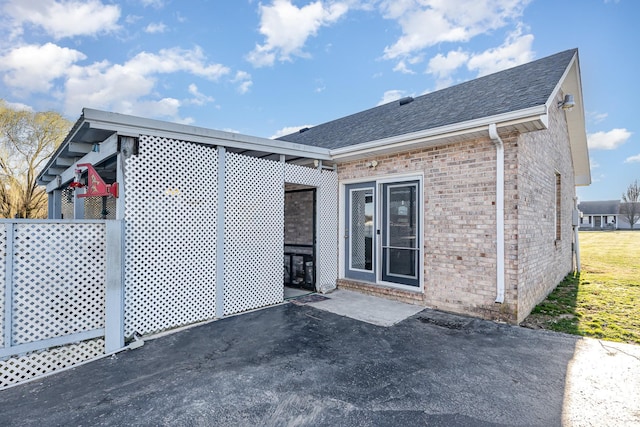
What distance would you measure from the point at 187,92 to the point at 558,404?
1467cm

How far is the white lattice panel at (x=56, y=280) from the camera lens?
3490mm

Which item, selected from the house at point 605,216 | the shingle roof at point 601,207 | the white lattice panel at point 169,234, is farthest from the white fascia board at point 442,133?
the shingle roof at point 601,207

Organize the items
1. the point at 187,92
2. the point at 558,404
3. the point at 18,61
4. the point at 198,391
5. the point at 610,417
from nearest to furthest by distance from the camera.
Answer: the point at 610,417 < the point at 558,404 < the point at 198,391 < the point at 187,92 < the point at 18,61

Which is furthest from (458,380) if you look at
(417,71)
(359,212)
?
(417,71)

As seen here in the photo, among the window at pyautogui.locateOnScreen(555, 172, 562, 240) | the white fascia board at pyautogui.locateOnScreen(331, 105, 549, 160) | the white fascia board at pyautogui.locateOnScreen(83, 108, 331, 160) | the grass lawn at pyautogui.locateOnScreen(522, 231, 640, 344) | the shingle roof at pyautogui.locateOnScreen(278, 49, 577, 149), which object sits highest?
the shingle roof at pyautogui.locateOnScreen(278, 49, 577, 149)

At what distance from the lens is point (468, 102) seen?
6.27 m

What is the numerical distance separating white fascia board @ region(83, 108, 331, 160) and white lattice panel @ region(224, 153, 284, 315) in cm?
28

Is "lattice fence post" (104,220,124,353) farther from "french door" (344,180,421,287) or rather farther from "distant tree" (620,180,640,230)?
"distant tree" (620,180,640,230)

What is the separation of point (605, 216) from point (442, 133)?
189 feet

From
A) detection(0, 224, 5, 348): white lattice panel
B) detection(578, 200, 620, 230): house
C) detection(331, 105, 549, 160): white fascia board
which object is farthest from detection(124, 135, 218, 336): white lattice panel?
detection(578, 200, 620, 230): house

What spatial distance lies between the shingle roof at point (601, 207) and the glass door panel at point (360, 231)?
179ft

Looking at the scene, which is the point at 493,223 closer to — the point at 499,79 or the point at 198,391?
the point at 499,79

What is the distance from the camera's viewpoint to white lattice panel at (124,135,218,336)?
4.32 metres

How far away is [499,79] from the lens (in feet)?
23.0
